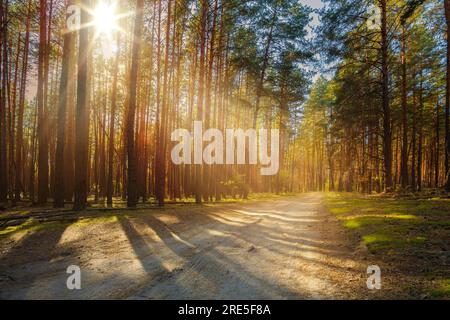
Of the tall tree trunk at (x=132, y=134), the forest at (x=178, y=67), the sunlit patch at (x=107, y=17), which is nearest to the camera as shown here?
the tall tree trunk at (x=132, y=134)

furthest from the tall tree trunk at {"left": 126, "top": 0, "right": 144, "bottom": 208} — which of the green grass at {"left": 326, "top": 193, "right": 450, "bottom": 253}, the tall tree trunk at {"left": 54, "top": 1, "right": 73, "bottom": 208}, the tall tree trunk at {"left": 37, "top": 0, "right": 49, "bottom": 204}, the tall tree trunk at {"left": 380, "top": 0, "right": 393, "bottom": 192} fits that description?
the tall tree trunk at {"left": 380, "top": 0, "right": 393, "bottom": 192}

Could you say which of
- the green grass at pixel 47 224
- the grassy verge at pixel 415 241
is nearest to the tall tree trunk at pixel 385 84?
the grassy verge at pixel 415 241

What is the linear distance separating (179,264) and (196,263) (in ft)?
0.93

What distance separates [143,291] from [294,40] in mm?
27651

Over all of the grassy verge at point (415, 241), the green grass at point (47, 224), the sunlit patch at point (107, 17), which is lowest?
the green grass at point (47, 224)

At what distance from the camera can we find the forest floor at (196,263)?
142 inches

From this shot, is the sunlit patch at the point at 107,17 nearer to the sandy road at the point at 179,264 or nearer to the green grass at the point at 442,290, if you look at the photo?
the sandy road at the point at 179,264

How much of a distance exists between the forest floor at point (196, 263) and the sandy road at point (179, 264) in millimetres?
14

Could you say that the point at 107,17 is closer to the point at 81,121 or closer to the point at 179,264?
the point at 81,121

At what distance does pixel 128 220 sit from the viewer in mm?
9273

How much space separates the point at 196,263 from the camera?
482 cm

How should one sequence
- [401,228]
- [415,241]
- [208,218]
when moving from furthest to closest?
[208,218]
[401,228]
[415,241]

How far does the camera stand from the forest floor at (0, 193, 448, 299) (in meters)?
3.62

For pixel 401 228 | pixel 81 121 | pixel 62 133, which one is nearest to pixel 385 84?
pixel 401 228
